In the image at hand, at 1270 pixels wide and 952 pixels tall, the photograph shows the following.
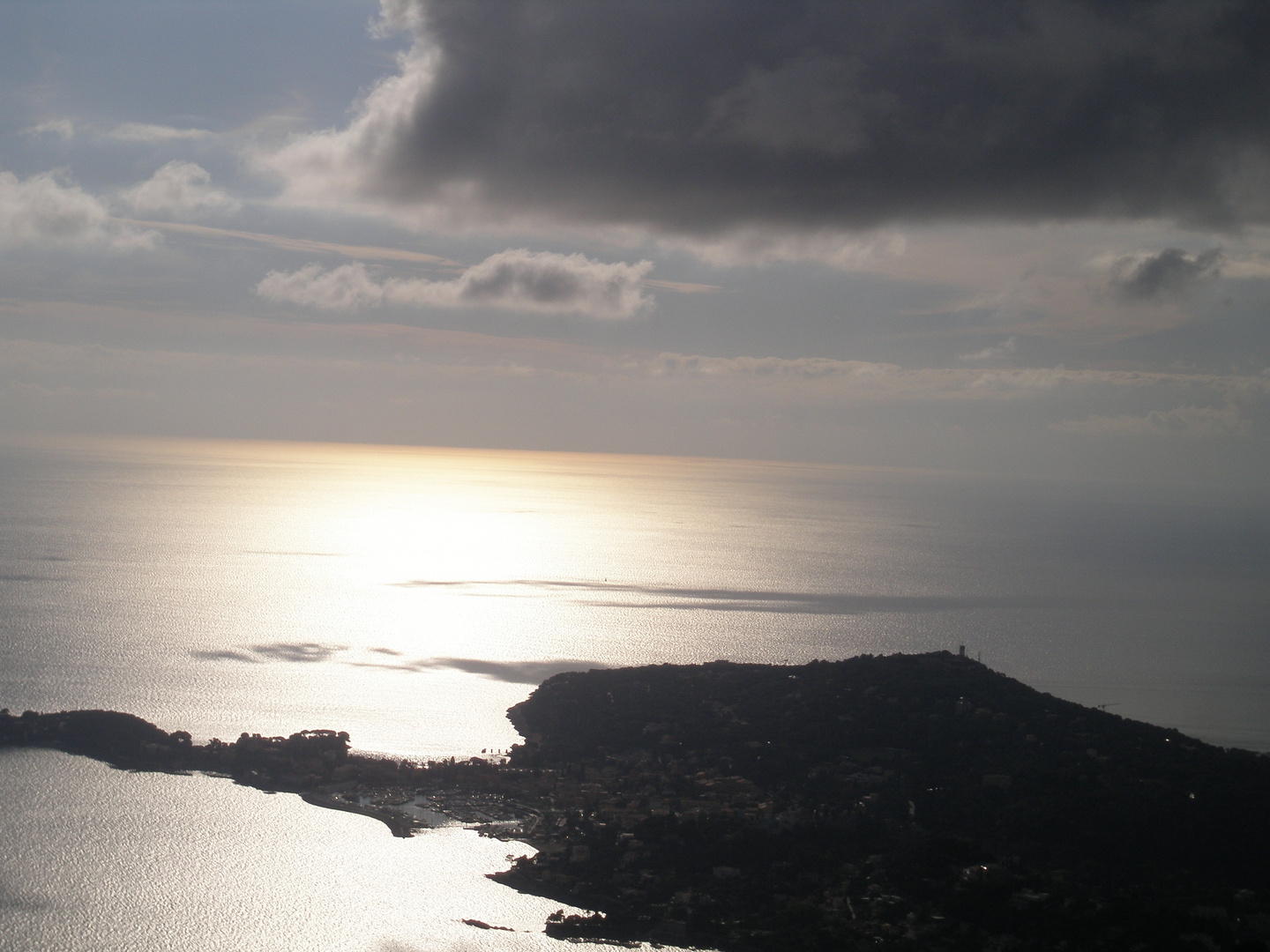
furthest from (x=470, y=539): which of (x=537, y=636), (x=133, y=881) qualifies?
(x=133, y=881)

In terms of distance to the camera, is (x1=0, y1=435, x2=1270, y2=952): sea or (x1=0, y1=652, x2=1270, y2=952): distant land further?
(x1=0, y1=435, x2=1270, y2=952): sea

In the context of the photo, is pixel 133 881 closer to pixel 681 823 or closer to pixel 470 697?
pixel 681 823

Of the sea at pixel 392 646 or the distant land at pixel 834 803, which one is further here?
the sea at pixel 392 646

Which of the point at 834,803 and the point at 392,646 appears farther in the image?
the point at 392,646

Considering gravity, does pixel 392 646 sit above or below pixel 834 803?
below
